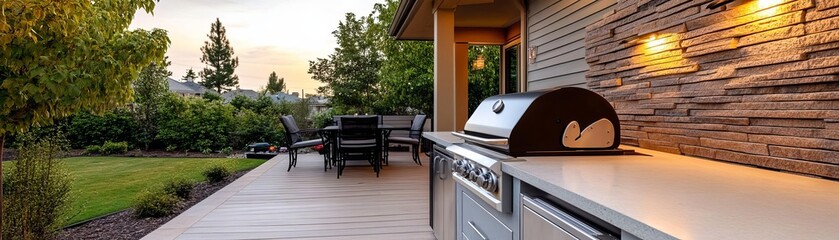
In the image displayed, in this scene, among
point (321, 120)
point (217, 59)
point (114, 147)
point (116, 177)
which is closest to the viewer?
point (116, 177)

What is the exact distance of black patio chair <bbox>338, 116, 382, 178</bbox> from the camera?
593 cm

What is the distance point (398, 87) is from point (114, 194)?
6.79 m

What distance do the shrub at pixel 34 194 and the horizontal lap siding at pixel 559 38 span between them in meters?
4.11

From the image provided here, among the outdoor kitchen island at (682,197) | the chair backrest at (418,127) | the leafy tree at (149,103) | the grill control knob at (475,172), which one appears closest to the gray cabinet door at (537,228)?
the outdoor kitchen island at (682,197)

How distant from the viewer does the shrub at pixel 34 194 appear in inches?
115

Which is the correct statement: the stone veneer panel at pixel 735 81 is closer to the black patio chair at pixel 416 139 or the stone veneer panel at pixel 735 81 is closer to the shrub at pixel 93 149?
the black patio chair at pixel 416 139

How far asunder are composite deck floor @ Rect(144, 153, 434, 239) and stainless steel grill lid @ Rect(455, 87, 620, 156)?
1.76m

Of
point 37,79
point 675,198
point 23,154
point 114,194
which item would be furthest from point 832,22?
point 114,194

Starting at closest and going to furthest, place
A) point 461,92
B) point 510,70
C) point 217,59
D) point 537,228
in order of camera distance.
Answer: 1. point 537,228
2. point 510,70
3. point 461,92
4. point 217,59

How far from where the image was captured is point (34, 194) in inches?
118

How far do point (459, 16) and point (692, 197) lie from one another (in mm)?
5286

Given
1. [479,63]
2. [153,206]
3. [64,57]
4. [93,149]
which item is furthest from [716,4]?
[93,149]

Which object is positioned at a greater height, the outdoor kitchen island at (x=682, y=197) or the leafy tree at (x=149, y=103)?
the leafy tree at (x=149, y=103)

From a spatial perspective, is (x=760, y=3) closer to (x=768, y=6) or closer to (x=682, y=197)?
(x=768, y=6)
